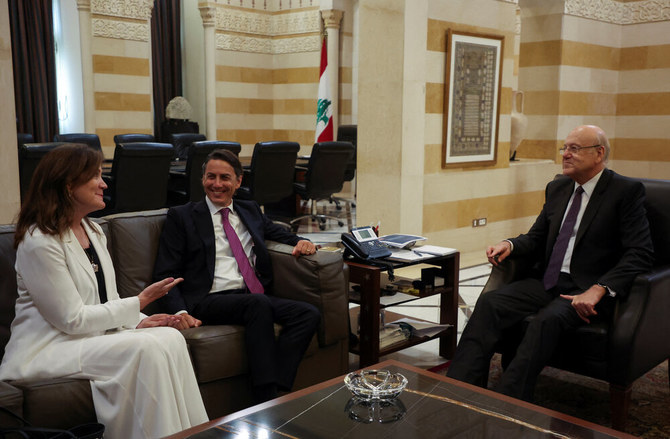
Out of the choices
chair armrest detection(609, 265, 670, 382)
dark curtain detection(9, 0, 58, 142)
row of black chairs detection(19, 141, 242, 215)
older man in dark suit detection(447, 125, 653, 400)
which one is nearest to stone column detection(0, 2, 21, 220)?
row of black chairs detection(19, 141, 242, 215)

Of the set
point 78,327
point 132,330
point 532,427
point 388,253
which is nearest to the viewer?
point 532,427

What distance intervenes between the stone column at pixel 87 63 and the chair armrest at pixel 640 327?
8.62m

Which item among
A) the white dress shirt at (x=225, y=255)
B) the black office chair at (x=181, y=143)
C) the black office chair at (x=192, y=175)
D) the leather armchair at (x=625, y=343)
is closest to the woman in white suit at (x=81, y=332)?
the white dress shirt at (x=225, y=255)

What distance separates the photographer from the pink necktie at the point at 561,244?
3336 millimetres


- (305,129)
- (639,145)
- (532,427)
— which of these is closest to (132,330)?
(532,427)

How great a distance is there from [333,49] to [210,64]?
218 cm

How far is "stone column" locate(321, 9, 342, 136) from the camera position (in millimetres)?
10820

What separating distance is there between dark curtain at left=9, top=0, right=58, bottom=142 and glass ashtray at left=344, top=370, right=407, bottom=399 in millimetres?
9492

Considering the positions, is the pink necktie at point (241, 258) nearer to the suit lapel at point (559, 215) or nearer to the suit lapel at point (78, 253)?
the suit lapel at point (78, 253)

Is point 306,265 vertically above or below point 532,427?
above

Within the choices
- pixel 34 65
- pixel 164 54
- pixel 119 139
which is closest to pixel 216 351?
pixel 119 139

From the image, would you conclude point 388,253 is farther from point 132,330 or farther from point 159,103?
point 159,103

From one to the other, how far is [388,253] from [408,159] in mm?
2493

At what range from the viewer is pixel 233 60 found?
11750 millimetres
